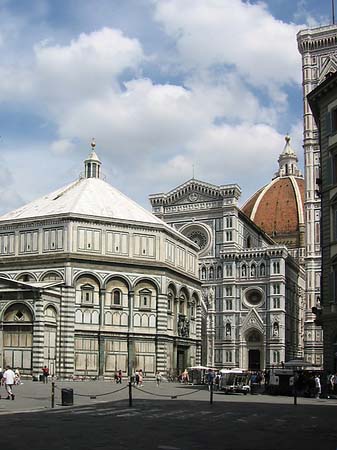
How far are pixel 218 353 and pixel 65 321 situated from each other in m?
44.5

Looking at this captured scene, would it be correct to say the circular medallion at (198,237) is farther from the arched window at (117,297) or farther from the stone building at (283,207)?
the arched window at (117,297)

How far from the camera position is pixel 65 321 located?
5509cm

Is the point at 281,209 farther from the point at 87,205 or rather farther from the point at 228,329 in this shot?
the point at 87,205

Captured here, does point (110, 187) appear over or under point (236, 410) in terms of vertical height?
over

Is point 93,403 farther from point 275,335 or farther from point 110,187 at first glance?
point 275,335

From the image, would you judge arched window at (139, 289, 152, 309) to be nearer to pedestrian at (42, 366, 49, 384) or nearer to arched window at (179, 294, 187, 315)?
arched window at (179, 294, 187, 315)

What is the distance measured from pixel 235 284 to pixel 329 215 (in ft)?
189

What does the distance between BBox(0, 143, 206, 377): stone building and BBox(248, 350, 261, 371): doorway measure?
33204 mm

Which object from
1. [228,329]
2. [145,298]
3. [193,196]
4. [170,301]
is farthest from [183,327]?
[193,196]

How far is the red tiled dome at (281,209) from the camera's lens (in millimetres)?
137375

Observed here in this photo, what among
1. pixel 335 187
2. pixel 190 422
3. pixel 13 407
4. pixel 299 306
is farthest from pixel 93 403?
pixel 299 306

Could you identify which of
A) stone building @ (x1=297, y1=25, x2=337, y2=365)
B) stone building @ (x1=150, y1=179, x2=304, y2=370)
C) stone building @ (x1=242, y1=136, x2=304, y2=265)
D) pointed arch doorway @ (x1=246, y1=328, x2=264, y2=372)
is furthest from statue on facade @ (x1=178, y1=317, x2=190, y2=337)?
stone building @ (x1=242, y1=136, x2=304, y2=265)

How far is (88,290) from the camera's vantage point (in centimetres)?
5697

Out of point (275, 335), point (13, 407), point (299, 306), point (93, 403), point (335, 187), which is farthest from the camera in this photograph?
point (299, 306)
